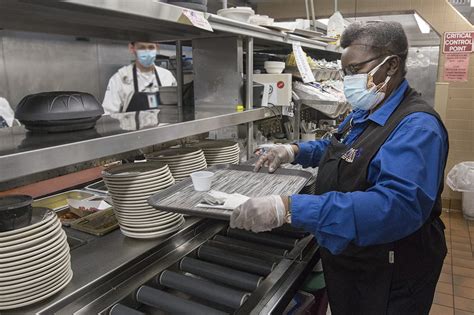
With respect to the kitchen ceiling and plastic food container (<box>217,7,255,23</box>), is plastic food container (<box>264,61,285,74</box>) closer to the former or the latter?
plastic food container (<box>217,7,255,23</box>)

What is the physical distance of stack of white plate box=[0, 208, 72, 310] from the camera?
938 mm

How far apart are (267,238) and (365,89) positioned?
2.74 feet

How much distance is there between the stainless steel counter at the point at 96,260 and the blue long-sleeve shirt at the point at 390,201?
621 mm

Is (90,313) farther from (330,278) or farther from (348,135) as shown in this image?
(348,135)

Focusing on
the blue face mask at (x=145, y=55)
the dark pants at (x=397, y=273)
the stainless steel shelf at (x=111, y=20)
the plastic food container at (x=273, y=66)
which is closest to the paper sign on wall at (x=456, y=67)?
the plastic food container at (x=273, y=66)

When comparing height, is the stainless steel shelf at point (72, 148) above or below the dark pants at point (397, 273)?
above

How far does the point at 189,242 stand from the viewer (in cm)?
161

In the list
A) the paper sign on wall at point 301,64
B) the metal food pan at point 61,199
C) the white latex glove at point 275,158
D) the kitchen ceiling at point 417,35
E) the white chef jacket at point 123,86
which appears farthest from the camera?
the kitchen ceiling at point 417,35

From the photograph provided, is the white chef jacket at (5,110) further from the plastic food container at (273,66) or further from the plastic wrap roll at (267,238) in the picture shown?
the plastic wrap roll at (267,238)

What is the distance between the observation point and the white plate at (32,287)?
96cm

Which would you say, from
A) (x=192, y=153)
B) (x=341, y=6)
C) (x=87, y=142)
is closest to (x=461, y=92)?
(x=341, y=6)

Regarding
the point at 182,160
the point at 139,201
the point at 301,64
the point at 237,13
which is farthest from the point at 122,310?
the point at 301,64

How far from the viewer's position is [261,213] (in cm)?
113

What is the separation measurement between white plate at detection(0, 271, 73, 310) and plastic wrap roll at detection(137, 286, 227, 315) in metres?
0.29
